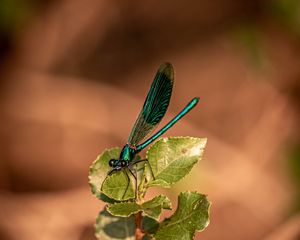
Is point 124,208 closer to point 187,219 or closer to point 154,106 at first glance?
point 187,219

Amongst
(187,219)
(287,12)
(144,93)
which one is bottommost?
(187,219)

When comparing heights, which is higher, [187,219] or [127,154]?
[127,154]

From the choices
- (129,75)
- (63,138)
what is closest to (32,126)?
(63,138)

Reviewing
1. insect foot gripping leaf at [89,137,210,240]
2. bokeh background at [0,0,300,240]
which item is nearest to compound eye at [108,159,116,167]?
insect foot gripping leaf at [89,137,210,240]

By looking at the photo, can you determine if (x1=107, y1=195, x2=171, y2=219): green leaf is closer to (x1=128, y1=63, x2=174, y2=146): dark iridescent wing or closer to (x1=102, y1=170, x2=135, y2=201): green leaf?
(x1=102, y1=170, x2=135, y2=201): green leaf

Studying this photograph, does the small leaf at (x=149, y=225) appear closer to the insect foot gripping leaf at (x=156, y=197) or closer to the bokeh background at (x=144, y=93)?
the insect foot gripping leaf at (x=156, y=197)

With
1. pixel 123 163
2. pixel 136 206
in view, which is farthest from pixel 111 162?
pixel 136 206
